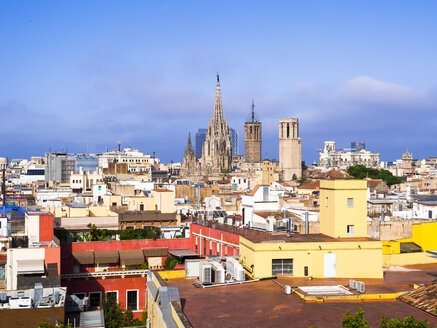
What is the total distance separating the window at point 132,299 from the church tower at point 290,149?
128144 mm

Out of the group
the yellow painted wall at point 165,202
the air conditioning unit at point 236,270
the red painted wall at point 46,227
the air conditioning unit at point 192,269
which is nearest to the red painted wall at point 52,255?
the red painted wall at point 46,227

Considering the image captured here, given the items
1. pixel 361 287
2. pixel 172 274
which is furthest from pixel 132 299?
pixel 361 287

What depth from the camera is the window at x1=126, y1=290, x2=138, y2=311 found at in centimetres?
2952

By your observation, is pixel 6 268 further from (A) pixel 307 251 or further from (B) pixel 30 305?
(A) pixel 307 251

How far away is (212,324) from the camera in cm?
1437

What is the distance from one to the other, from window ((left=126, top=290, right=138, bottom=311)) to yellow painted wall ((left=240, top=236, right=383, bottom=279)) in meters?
10.5

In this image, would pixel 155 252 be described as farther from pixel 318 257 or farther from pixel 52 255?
pixel 318 257

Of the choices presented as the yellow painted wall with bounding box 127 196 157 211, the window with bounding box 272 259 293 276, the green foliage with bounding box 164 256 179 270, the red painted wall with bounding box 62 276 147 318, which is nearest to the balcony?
the red painted wall with bounding box 62 276 147 318

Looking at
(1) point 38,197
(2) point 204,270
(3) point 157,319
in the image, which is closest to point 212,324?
(3) point 157,319

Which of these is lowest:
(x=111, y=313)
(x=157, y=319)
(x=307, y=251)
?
(x=111, y=313)

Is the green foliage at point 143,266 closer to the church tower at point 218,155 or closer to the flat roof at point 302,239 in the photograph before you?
the flat roof at point 302,239

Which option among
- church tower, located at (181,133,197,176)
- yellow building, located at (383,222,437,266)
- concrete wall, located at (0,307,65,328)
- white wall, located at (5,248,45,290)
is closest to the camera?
concrete wall, located at (0,307,65,328)

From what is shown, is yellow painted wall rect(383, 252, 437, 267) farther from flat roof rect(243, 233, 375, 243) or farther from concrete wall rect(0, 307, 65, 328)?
concrete wall rect(0, 307, 65, 328)

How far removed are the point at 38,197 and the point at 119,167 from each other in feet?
123
